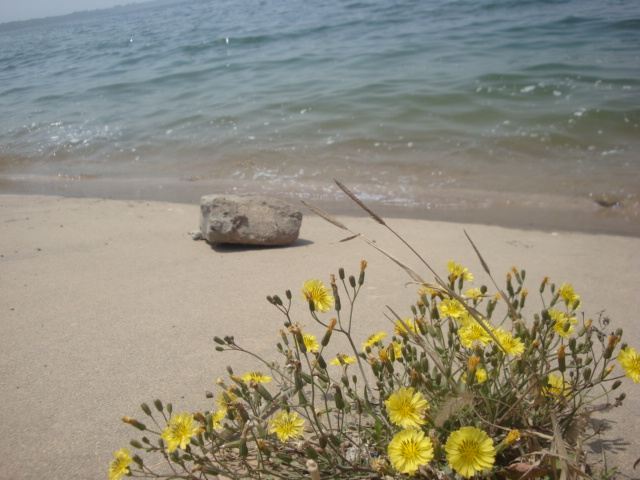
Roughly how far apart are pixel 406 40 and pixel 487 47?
2065 mm

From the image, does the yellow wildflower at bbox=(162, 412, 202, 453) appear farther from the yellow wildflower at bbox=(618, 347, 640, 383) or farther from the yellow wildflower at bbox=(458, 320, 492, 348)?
the yellow wildflower at bbox=(618, 347, 640, 383)

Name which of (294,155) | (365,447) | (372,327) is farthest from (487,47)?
(365,447)

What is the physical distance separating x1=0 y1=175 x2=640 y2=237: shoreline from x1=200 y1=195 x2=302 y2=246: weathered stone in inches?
47.8

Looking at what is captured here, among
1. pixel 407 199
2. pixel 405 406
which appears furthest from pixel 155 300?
pixel 407 199

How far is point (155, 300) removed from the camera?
2.81 m

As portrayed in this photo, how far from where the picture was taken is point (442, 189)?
5.61 metres

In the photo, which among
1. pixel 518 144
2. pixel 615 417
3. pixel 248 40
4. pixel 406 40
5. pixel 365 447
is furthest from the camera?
pixel 248 40

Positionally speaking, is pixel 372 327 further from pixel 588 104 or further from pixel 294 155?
pixel 588 104

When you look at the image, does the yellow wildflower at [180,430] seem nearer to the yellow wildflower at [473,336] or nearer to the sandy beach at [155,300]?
the sandy beach at [155,300]

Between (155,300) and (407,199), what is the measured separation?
10.4 feet

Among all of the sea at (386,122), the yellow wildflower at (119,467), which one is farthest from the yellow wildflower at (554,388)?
the sea at (386,122)

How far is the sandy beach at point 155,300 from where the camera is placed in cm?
189

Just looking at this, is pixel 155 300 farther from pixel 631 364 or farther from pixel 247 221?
pixel 631 364

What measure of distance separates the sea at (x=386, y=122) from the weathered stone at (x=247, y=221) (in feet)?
4.60
